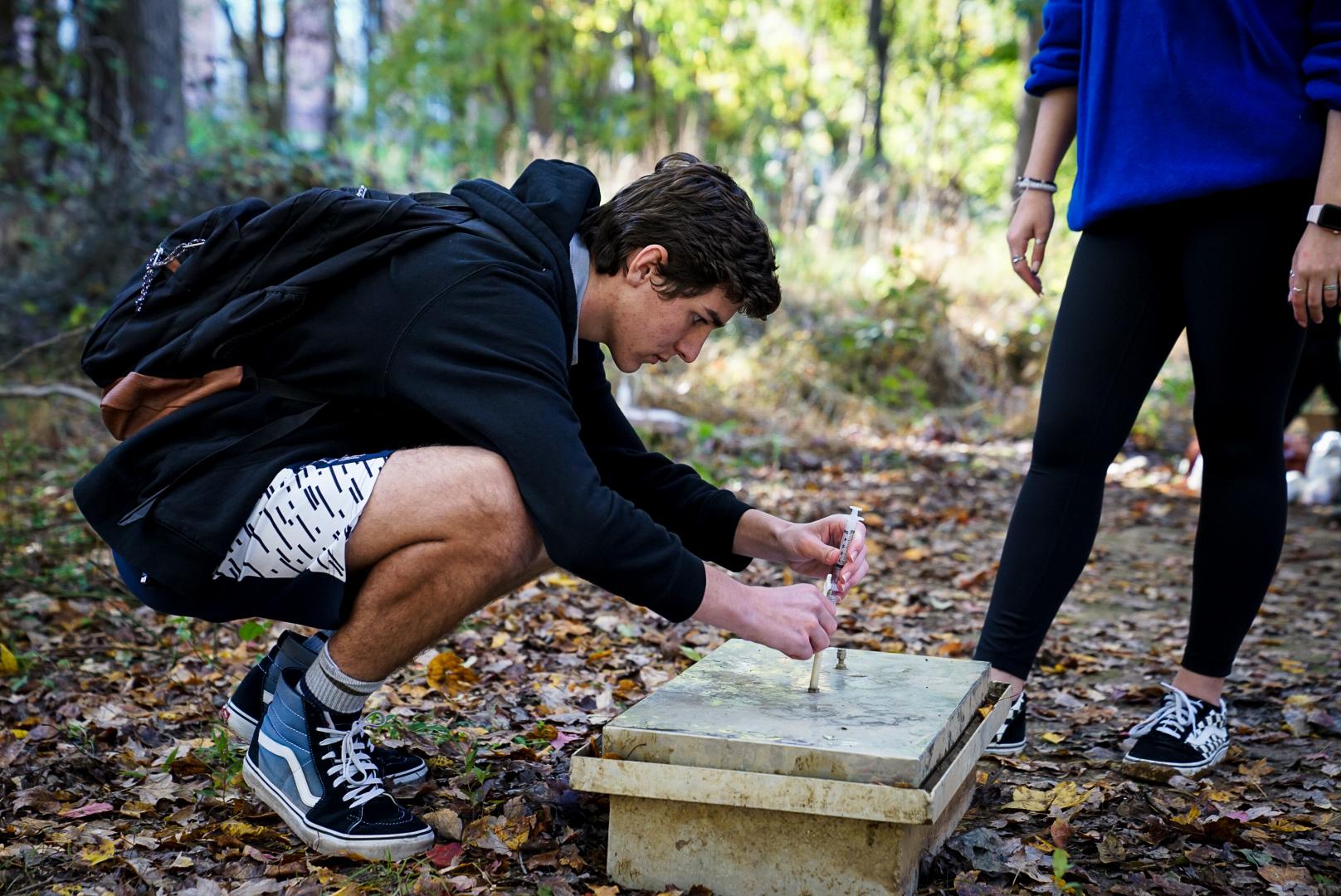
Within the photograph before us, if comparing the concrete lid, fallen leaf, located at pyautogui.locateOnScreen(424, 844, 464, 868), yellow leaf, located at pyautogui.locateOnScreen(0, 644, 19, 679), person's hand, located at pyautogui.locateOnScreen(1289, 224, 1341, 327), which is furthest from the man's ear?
yellow leaf, located at pyautogui.locateOnScreen(0, 644, 19, 679)

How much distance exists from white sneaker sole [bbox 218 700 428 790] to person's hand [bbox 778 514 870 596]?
0.93m

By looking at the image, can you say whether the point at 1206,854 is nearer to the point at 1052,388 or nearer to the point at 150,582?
the point at 1052,388

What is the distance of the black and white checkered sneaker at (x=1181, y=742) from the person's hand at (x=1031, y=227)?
3.48 ft

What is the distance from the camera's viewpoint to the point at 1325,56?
7.87 ft

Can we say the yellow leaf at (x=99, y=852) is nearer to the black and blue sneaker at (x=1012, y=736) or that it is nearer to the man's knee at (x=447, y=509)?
the man's knee at (x=447, y=509)

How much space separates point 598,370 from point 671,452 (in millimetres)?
4097

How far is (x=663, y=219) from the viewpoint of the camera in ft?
7.73

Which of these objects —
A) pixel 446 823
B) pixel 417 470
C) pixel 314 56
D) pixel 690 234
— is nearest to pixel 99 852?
pixel 446 823

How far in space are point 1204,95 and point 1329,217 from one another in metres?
0.36

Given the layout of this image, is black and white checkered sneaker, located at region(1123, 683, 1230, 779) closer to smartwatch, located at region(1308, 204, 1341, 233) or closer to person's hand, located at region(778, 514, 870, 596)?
person's hand, located at region(778, 514, 870, 596)

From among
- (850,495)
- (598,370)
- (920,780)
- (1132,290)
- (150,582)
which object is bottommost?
(850,495)

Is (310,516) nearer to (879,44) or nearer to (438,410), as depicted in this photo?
(438,410)

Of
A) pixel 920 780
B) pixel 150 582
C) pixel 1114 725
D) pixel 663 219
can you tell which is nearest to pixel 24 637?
pixel 150 582

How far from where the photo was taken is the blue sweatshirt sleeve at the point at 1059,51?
2.82 metres
